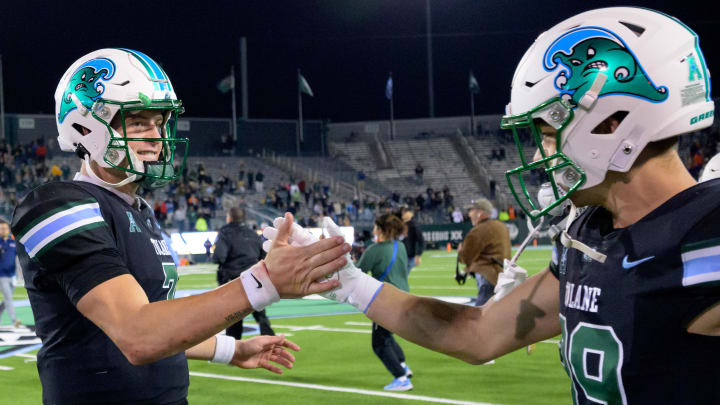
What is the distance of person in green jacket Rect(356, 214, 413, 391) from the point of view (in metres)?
8.34

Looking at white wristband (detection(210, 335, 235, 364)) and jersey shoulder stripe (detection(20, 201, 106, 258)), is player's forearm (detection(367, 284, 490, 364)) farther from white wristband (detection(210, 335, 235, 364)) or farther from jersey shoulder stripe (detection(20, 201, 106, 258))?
jersey shoulder stripe (detection(20, 201, 106, 258))

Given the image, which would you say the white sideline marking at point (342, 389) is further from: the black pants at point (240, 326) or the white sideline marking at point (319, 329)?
the white sideline marking at point (319, 329)

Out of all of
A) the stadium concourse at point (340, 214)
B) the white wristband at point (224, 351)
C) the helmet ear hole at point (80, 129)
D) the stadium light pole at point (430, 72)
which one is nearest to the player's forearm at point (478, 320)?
the white wristband at point (224, 351)

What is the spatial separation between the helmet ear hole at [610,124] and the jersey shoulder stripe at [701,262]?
0.48 m

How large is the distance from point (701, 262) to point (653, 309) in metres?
0.20

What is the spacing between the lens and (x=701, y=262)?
228 centimetres

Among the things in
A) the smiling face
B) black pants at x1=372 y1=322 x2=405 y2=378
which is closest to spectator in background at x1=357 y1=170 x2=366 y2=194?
black pants at x1=372 y1=322 x2=405 y2=378

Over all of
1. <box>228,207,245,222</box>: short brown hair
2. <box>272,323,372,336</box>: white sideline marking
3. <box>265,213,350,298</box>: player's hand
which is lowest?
<box>272,323,372,336</box>: white sideline marking

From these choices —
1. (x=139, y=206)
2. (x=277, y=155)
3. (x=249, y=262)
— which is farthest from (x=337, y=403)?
(x=277, y=155)

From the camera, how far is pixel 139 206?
3.45m

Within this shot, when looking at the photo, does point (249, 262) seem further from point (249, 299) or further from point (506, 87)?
point (506, 87)

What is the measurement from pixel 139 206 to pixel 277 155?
4226 centimetres

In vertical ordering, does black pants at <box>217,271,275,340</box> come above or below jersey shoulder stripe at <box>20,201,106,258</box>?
below

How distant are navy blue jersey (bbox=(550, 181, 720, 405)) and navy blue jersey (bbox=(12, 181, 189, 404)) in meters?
1.56
